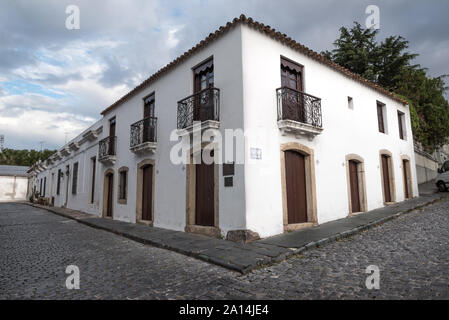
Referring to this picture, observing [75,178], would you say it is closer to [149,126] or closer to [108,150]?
[108,150]

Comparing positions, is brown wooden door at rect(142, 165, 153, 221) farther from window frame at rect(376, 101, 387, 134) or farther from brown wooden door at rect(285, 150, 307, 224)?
window frame at rect(376, 101, 387, 134)

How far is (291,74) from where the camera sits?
26.7 feet

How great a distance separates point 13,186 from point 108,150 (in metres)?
33.1

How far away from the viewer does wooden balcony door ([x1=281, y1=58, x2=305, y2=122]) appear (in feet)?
24.3

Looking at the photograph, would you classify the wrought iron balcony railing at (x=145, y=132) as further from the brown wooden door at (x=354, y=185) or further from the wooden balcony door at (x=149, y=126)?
the brown wooden door at (x=354, y=185)

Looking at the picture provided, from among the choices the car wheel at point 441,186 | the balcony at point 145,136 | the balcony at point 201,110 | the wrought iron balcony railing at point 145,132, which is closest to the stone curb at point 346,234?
the balcony at point 201,110

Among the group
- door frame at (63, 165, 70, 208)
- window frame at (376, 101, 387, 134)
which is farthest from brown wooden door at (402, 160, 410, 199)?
door frame at (63, 165, 70, 208)

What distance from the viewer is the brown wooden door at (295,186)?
7391 millimetres

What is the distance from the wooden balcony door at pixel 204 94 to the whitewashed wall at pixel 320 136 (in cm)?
117

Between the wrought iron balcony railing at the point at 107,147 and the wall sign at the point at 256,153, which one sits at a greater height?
the wrought iron balcony railing at the point at 107,147

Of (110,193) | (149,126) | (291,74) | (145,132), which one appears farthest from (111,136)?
(291,74)

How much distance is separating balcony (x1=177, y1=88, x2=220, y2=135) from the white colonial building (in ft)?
0.10

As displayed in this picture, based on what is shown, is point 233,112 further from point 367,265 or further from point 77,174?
point 77,174

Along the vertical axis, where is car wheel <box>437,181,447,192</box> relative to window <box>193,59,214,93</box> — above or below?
below
